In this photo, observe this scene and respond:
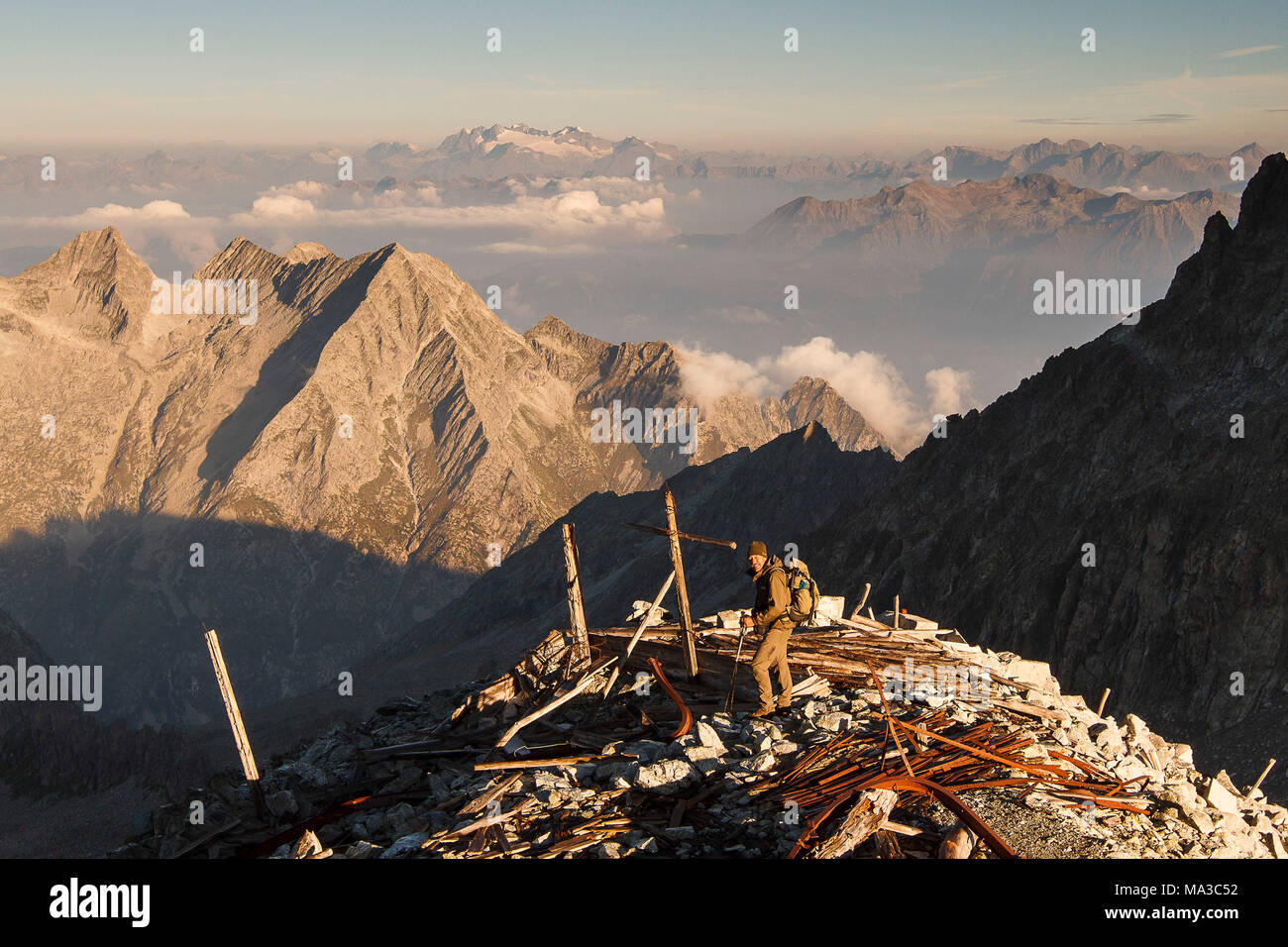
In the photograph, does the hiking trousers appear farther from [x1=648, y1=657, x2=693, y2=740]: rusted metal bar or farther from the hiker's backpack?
[x1=648, y1=657, x2=693, y2=740]: rusted metal bar

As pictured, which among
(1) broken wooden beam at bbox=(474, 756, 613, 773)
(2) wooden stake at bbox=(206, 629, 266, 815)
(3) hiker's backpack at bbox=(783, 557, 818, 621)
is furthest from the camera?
(2) wooden stake at bbox=(206, 629, 266, 815)

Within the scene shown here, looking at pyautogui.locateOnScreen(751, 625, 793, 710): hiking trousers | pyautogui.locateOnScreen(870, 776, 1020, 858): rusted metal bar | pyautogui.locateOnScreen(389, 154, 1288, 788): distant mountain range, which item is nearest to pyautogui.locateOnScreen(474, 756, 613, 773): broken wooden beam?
pyautogui.locateOnScreen(751, 625, 793, 710): hiking trousers

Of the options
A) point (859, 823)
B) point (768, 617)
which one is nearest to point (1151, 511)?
point (768, 617)

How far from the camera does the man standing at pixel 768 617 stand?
68.2ft

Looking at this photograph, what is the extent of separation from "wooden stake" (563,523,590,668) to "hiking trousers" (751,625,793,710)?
248 inches

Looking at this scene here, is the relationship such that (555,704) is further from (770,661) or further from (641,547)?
(641,547)

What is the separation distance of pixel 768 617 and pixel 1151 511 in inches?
2201

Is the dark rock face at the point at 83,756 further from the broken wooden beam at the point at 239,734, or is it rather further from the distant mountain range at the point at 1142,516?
the broken wooden beam at the point at 239,734

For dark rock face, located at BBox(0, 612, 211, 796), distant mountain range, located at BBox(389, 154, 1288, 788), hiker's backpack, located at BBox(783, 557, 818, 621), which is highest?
hiker's backpack, located at BBox(783, 557, 818, 621)

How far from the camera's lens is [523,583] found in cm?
16762

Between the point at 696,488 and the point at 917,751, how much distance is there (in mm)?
156278

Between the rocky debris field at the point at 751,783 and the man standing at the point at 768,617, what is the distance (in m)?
0.78

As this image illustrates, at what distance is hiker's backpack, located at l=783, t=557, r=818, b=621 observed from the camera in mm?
20188

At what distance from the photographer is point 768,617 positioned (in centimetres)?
2080
